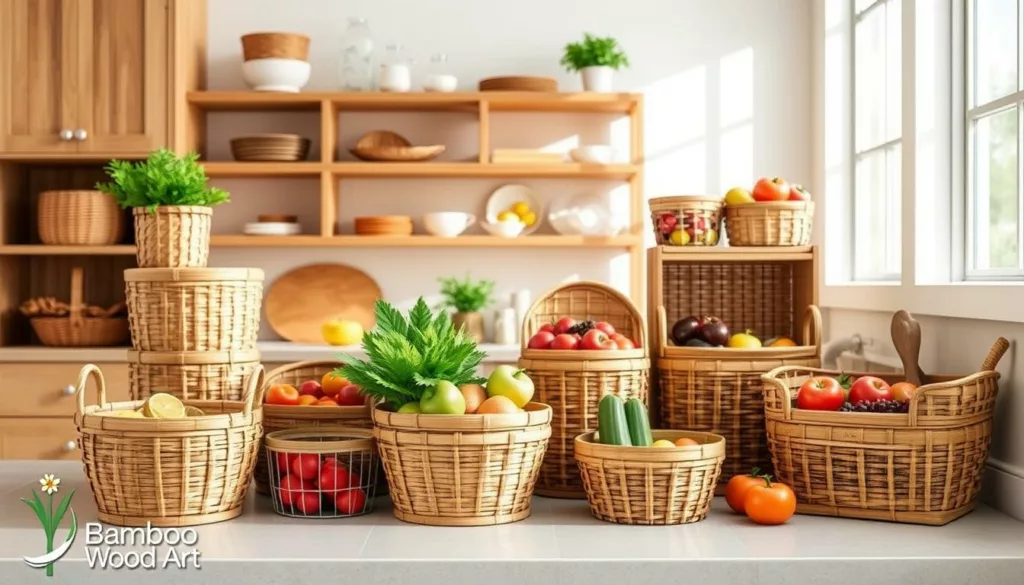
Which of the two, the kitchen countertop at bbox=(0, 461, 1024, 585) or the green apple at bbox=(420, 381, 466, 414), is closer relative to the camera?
the kitchen countertop at bbox=(0, 461, 1024, 585)

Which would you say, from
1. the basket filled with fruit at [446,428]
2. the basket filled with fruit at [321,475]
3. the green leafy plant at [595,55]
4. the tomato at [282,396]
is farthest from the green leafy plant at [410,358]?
the green leafy plant at [595,55]

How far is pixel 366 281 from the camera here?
16.0 feet

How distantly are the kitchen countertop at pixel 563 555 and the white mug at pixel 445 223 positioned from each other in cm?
Answer: 234

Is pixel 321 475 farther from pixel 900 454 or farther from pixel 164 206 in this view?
pixel 900 454

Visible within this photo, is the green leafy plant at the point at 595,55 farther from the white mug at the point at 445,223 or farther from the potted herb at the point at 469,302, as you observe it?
the potted herb at the point at 469,302

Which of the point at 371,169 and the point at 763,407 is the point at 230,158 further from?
the point at 763,407

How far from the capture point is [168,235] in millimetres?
2846

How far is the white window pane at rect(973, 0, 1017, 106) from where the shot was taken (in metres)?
2.86

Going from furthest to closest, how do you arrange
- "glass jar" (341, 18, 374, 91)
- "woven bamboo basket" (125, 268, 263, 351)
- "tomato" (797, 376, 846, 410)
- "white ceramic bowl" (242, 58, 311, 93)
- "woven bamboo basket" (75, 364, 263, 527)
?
"glass jar" (341, 18, 374, 91), "white ceramic bowl" (242, 58, 311, 93), "woven bamboo basket" (125, 268, 263, 351), "tomato" (797, 376, 846, 410), "woven bamboo basket" (75, 364, 263, 527)

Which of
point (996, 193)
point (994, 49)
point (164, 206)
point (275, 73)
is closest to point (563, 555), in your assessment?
point (164, 206)

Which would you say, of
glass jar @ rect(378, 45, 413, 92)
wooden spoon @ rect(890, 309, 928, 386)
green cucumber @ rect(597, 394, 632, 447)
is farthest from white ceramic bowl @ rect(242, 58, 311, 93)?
wooden spoon @ rect(890, 309, 928, 386)

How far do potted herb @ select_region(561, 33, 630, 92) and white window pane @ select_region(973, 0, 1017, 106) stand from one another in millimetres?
1736

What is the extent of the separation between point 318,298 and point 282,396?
216cm

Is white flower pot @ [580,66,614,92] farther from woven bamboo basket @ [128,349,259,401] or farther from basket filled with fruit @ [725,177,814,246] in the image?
woven bamboo basket @ [128,349,259,401]
